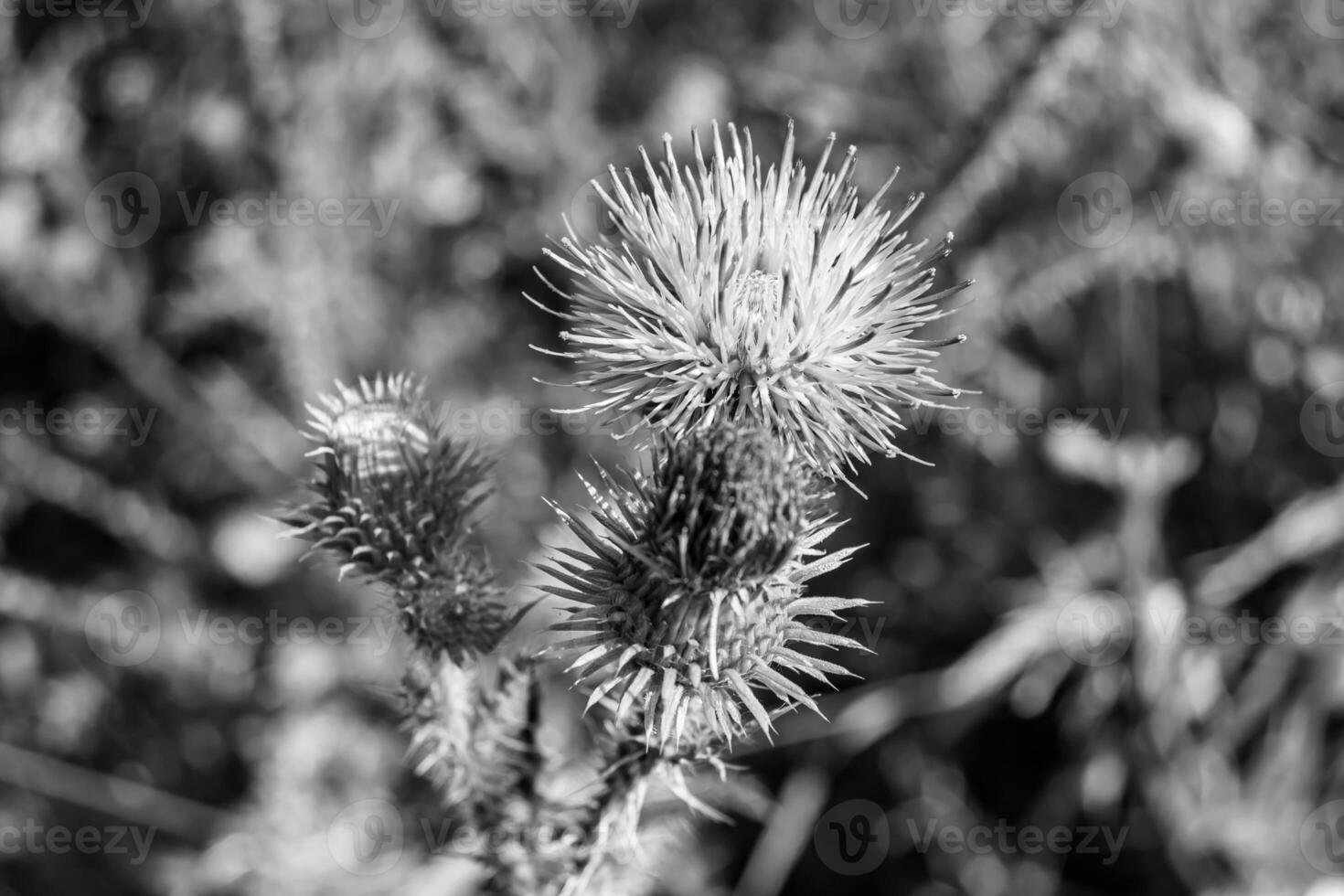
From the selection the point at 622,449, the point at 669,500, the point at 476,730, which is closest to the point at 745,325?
the point at 669,500

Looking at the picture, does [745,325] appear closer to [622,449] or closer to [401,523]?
[401,523]

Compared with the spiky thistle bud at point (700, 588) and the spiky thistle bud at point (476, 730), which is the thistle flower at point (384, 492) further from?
the spiky thistle bud at point (700, 588)

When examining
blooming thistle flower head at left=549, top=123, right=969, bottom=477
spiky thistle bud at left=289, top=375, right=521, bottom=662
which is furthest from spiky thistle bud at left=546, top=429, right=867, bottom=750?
spiky thistle bud at left=289, top=375, right=521, bottom=662

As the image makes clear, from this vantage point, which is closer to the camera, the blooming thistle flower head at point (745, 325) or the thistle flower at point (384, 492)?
the blooming thistle flower head at point (745, 325)

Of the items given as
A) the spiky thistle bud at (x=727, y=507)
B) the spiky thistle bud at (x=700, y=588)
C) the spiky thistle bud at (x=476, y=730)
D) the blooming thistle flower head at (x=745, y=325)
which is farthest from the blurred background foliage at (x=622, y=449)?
the spiky thistle bud at (x=727, y=507)

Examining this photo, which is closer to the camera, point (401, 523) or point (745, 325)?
point (745, 325)

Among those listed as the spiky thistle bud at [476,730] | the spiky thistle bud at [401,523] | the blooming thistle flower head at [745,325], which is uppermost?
the blooming thistle flower head at [745,325]
